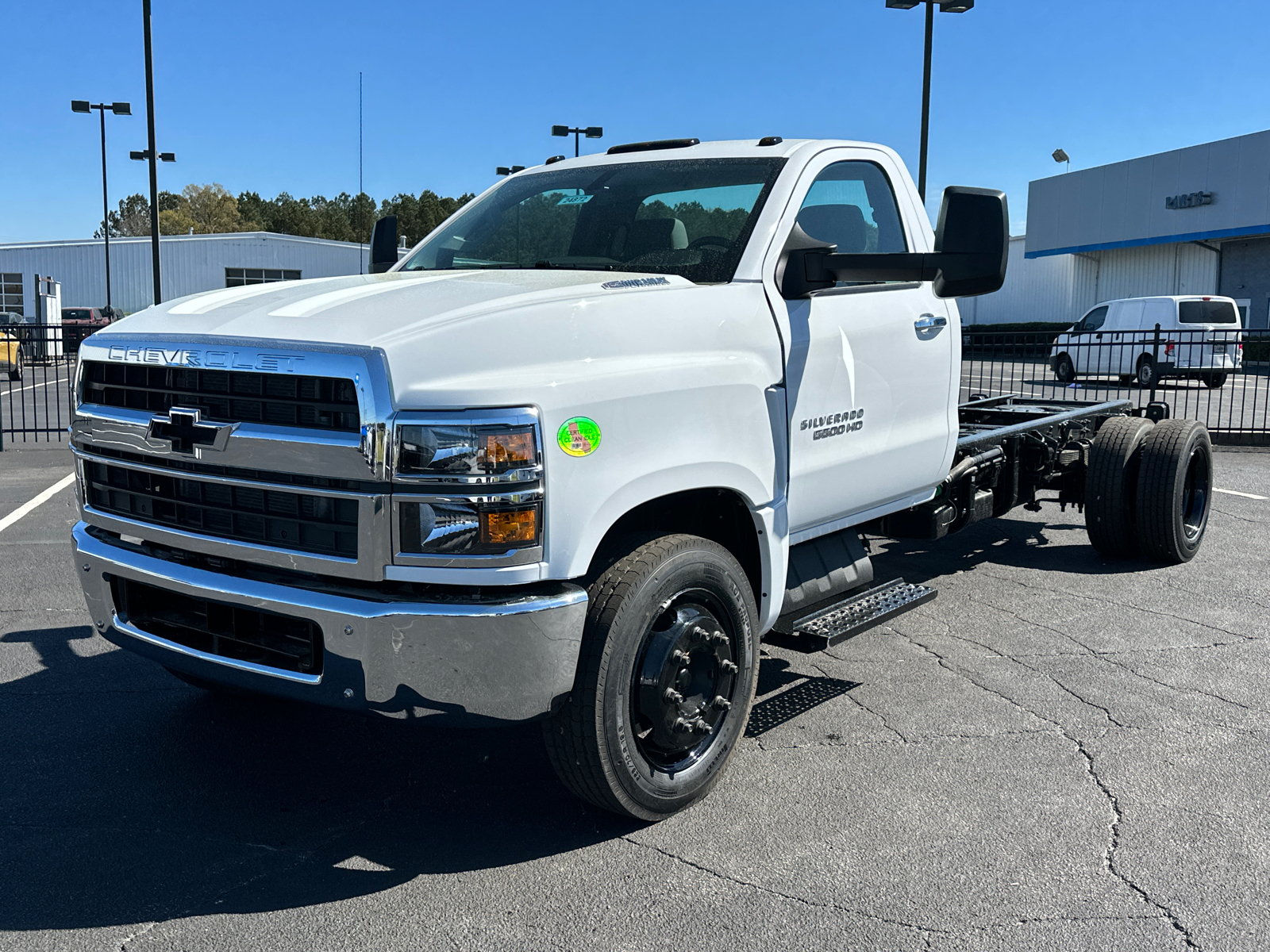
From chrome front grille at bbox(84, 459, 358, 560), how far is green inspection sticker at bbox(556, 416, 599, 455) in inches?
22.0

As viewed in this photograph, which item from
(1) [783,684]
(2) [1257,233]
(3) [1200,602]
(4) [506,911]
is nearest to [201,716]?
(4) [506,911]

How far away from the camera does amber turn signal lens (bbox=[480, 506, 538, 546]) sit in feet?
9.27

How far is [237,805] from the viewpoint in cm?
358

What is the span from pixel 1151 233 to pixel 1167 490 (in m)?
40.5

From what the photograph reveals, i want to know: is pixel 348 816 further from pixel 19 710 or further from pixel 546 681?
pixel 19 710

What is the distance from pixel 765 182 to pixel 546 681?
2108 millimetres

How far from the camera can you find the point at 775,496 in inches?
150

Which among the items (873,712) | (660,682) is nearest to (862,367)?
(873,712)

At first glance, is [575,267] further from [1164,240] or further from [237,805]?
[1164,240]

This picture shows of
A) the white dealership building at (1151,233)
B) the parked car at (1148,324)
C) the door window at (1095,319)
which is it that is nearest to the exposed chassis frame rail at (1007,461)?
the parked car at (1148,324)

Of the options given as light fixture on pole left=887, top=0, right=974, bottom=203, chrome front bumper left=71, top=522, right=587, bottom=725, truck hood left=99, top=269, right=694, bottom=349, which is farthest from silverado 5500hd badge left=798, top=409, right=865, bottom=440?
light fixture on pole left=887, top=0, right=974, bottom=203

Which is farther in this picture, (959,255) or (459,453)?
(959,255)

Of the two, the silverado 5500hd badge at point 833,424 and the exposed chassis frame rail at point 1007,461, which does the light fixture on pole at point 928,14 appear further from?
the silverado 5500hd badge at point 833,424

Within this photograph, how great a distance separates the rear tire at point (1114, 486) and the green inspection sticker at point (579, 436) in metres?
4.96
